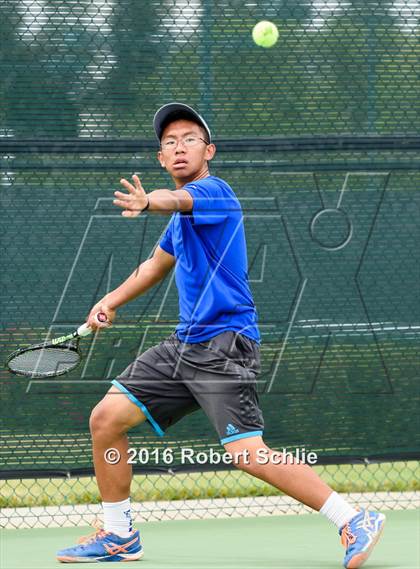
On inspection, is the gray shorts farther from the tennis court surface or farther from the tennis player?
the tennis court surface

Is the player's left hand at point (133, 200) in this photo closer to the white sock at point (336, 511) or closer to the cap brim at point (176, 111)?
the cap brim at point (176, 111)

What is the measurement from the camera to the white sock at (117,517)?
430 centimetres

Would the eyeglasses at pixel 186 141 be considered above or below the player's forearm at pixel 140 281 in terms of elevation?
above

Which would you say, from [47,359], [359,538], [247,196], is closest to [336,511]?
[359,538]

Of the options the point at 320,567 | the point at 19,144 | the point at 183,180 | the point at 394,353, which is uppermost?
the point at 19,144

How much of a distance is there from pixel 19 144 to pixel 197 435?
5.01 feet

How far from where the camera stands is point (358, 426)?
5.70 metres

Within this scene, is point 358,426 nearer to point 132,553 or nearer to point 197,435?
point 197,435

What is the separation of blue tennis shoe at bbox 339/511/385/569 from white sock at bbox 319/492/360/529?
2 centimetres

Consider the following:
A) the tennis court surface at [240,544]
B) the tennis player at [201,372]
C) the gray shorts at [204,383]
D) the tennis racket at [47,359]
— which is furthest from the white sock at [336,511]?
the tennis racket at [47,359]

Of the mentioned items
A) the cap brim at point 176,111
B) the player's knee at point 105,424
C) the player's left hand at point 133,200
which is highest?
the cap brim at point 176,111

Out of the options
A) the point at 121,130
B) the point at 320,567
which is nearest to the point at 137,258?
the point at 121,130

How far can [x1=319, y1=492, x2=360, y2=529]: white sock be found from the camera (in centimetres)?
404

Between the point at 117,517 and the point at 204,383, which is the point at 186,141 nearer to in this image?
the point at 204,383
